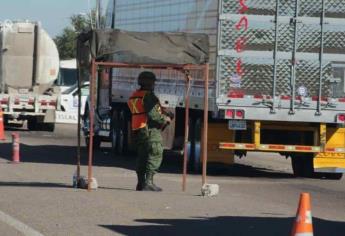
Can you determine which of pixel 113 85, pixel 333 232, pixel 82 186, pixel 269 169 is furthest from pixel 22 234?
pixel 113 85

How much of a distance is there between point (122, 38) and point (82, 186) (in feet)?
7.83

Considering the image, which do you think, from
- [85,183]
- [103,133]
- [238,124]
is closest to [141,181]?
[85,183]

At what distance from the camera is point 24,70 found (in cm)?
3228

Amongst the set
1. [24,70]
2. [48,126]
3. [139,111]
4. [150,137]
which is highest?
[24,70]

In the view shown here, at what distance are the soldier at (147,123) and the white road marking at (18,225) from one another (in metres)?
3.23

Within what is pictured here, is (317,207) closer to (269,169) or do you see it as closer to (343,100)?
(343,100)

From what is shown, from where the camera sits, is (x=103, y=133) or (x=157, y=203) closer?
(x=157, y=203)

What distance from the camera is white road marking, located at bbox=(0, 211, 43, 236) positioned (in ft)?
33.8

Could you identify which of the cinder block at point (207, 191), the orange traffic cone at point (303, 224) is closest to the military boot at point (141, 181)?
the cinder block at point (207, 191)

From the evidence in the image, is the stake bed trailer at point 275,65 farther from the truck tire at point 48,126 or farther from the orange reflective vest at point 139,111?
the truck tire at point 48,126

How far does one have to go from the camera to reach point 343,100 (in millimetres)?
17844

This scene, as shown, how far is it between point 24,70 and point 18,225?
862 inches

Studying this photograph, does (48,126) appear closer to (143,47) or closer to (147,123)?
(143,47)

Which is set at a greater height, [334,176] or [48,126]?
[48,126]
